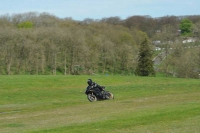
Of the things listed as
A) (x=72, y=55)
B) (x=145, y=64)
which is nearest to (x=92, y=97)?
(x=145, y=64)

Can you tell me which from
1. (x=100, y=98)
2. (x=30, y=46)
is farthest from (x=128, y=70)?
(x=100, y=98)

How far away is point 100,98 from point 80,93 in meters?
7.52

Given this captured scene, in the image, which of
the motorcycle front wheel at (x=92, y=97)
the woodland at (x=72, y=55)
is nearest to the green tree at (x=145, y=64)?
the woodland at (x=72, y=55)

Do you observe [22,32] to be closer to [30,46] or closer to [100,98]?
[30,46]

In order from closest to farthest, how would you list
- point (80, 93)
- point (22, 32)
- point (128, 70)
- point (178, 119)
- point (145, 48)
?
point (178, 119)
point (80, 93)
point (145, 48)
point (22, 32)
point (128, 70)

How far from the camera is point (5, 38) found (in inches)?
3063

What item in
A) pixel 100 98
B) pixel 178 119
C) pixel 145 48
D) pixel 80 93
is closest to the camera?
pixel 178 119

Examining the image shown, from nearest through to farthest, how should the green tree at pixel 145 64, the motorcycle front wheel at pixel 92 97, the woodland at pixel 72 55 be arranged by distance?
the motorcycle front wheel at pixel 92 97 < the green tree at pixel 145 64 < the woodland at pixel 72 55

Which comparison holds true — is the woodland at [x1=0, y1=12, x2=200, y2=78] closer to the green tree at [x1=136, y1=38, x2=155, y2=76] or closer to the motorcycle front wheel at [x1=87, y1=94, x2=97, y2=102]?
the green tree at [x1=136, y1=38, x2=155, y2=76]

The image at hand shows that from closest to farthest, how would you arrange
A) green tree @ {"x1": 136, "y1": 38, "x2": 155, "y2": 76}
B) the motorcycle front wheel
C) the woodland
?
1. the motorcycle front wheel
2. green tree @ {"x1": 136, "y1": 38, "x2": 155, "y2": 76}
3. the woodland

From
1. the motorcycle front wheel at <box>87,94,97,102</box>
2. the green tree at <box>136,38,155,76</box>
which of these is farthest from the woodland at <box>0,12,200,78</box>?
the motorcycle front wheel at <box>87,94,97,102</box>

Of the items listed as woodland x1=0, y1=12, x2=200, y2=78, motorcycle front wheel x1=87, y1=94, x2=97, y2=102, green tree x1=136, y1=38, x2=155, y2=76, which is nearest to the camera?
motorcycle front wheel x1=87, y1=94, x2=97, y2=102

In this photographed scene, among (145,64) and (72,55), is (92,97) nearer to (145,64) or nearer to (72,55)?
(145,64)

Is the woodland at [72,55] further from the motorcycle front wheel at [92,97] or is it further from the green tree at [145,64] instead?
the motorcycle front wheel at [92,97]
